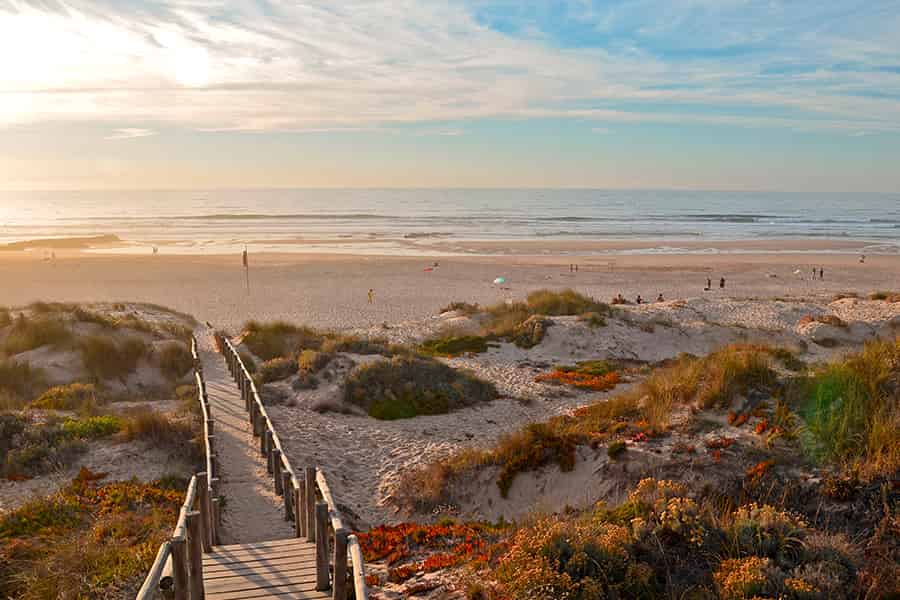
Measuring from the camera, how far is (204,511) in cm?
723

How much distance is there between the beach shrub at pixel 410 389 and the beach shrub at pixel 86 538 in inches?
241

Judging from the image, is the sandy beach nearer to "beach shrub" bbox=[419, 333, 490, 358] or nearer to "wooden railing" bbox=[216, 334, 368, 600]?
"beach shrub" bbox=[419, 333, 490, 358]

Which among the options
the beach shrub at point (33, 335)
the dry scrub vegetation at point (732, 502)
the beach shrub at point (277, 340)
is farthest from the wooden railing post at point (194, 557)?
the beach shrub at point (33, 335)

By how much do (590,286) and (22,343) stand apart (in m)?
32.0

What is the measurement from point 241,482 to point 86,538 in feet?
9.20

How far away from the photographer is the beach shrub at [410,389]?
1583 cm

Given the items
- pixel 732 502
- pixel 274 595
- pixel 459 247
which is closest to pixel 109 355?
pixel 274 595

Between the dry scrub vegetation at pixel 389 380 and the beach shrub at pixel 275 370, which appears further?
the beach shrub at pixel 275 370

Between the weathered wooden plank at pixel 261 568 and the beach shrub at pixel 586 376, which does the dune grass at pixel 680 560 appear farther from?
the beach shrub at pixel 586 376

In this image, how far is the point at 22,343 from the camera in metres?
18.6

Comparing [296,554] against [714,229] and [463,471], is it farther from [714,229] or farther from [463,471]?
[714,229]

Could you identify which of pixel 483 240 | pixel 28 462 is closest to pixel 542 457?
pixel 28 462

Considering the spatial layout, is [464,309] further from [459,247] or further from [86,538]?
[459,247]

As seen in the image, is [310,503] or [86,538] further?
[86,538]
